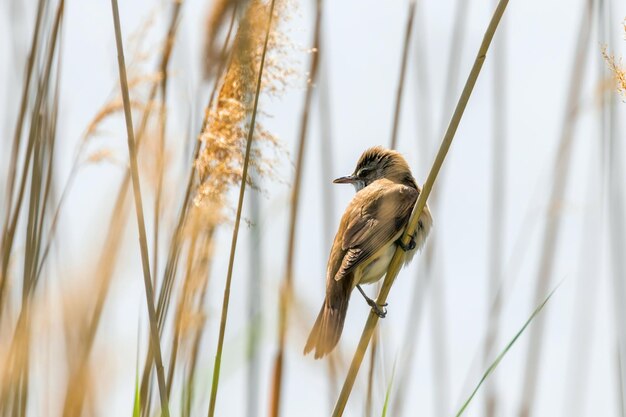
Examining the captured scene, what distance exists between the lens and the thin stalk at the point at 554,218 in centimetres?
270

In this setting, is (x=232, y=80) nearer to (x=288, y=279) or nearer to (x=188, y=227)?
(x=188, y=227)

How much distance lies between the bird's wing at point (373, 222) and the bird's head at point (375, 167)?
474 millimetres

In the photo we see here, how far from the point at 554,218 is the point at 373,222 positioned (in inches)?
29.3

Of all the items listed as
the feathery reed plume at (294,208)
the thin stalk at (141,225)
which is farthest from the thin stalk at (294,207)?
the thin stalk at (141,225)

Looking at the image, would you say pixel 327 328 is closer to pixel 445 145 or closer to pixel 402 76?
pixel 402 76

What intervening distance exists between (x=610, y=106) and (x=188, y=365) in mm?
1635

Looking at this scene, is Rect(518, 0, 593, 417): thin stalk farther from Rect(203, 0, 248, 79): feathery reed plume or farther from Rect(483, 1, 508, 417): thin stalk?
Rect(203, 0, 248, 79): feathery reed plume

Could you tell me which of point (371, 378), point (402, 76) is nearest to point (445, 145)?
point (402, 76)

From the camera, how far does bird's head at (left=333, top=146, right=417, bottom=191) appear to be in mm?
4051

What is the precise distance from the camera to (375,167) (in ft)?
13.6

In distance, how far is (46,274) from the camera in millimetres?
2455

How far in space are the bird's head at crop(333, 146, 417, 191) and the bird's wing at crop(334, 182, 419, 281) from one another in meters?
0.47

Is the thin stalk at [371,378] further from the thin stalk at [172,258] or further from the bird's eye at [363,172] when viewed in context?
the bird's eye at [363,172]

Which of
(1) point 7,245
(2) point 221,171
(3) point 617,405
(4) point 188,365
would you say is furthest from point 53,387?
(3) point 617,405
